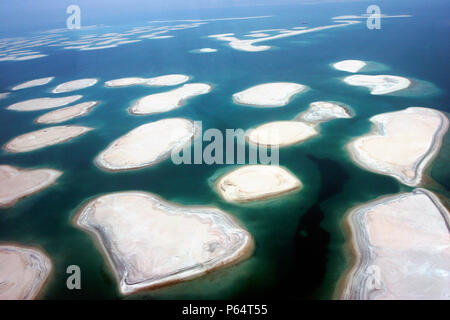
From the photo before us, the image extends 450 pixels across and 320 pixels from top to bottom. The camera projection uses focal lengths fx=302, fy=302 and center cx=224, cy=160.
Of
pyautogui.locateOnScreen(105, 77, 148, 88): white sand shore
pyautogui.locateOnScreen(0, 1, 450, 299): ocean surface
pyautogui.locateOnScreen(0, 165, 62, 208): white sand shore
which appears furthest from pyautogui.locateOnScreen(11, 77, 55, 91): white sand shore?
pyautogui.locateOnScreen(0, 165, 62, 208): white sand shore

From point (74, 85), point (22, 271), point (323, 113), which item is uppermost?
point (74, 85)

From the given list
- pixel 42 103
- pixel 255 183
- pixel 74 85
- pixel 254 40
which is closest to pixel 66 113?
pixel 42 103

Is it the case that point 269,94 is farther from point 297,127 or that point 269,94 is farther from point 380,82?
point 380,82

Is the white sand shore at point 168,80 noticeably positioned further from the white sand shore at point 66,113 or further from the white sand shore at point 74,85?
the white sand shore at point 74,85

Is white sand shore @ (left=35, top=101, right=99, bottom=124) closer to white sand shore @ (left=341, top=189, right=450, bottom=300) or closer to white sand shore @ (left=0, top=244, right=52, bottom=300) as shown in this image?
white sand shore @ (left=0, top=244, right=52, bottom=300)
